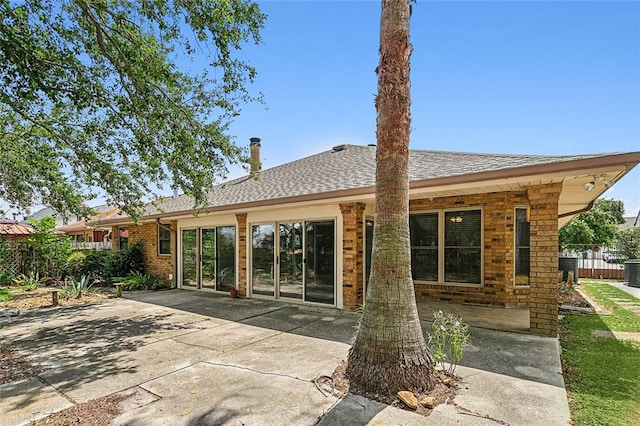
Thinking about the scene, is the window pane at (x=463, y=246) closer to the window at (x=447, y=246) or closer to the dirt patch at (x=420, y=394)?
the window at (x=447, y=246)

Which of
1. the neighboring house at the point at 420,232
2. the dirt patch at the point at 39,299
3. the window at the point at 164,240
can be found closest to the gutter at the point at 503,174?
the neighboring house at the point at 420,232

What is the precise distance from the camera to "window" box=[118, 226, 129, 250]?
15452 mm

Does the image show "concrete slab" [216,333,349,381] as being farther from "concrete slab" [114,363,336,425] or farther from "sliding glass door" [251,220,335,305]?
"sliding glass door" [251,220,335,305]

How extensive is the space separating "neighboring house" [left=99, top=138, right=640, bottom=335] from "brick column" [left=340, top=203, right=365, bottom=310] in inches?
0.9

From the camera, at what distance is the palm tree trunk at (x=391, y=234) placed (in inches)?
149

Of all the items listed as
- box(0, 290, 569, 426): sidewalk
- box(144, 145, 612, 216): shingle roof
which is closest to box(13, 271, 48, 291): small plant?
box(144, 145, 612, 216): shingle roof

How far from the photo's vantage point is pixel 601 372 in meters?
4.39

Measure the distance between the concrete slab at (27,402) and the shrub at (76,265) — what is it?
37.2ft

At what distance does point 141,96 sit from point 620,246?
90.4ft

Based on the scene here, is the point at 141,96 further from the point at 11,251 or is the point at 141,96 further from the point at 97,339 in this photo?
the point at 11,251

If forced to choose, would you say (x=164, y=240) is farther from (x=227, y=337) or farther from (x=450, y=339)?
(x=450, y=339)

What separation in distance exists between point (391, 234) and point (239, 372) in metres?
2.58

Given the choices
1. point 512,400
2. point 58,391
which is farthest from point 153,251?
point 512,400

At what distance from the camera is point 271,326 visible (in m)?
6.64
